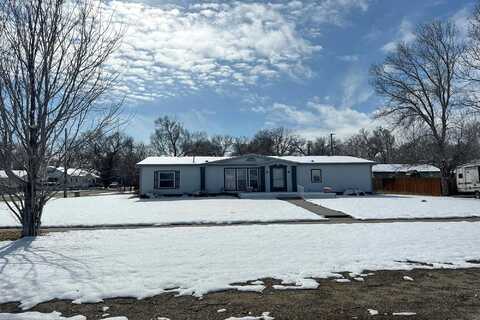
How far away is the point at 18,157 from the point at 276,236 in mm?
7450

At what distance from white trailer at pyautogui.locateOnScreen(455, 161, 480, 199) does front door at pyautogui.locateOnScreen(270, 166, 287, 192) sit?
1368cm

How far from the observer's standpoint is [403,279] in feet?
19.5

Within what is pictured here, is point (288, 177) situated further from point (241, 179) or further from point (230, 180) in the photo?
point (230, 180)

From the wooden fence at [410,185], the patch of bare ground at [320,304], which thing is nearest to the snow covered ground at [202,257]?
the patch of bare ground at [320,304]

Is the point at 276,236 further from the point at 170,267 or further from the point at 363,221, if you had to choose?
the point at 363,221

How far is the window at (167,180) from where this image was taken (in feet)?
96.5

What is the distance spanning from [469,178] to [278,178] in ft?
47.3

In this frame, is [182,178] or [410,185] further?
[410,185]

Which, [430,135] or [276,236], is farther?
[430,135]

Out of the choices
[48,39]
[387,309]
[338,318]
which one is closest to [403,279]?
[387,309]

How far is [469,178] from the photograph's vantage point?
2750 cm

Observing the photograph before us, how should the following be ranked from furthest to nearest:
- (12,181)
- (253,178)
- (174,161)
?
(174,161)
(253,178)
(12,181)

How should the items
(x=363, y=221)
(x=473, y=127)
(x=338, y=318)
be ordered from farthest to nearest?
(x=473, y=127)
(x=363, y=221)
(x=338, y=318)

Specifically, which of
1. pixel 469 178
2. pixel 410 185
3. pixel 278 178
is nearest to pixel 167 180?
pixel 278 178
